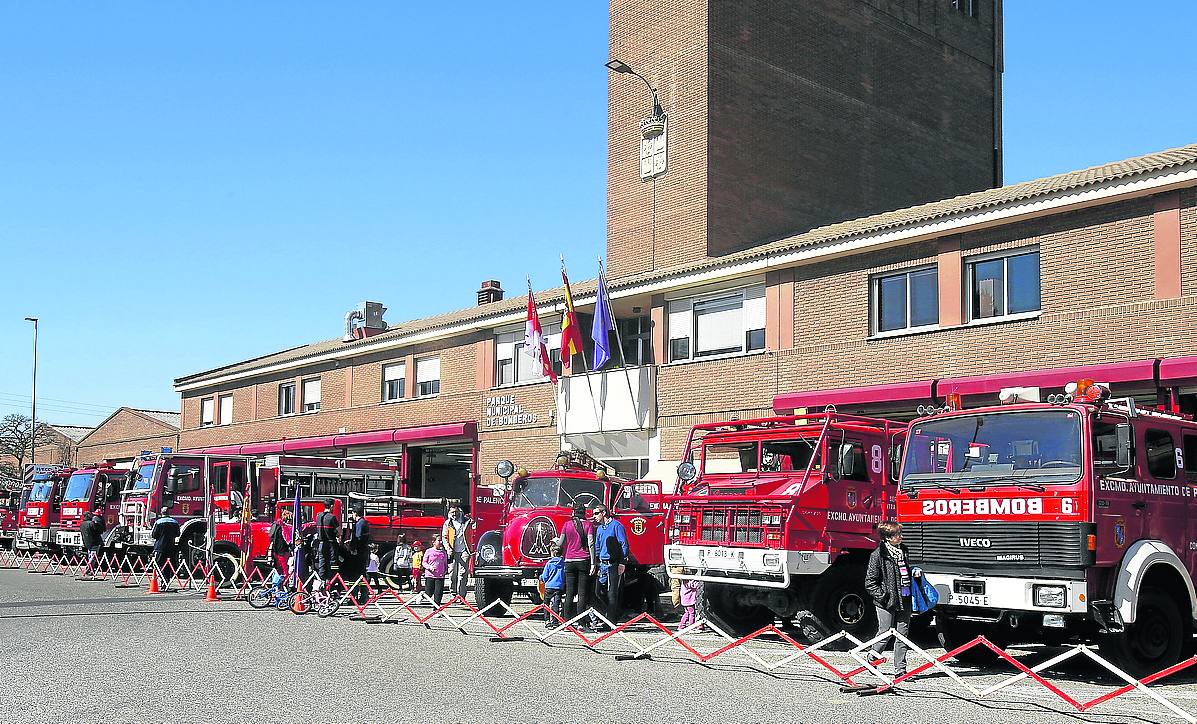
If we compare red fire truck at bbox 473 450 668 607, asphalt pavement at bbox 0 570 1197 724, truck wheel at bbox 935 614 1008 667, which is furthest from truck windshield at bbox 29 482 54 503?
truck wheel at bbox 935 614 1008 667

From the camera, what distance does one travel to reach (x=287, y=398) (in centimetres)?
4197

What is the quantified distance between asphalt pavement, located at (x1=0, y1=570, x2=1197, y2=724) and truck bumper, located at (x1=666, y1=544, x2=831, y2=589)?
0.78 m

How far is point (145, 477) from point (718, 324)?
41.2ft

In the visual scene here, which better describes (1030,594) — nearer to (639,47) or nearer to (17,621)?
(17,621)

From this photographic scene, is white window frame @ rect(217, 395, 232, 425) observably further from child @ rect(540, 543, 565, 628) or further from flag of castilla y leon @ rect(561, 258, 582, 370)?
child @ rect(540, 543, 565, 628)

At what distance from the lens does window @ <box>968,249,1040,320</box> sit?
2069 cm

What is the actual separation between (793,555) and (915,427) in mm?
1994

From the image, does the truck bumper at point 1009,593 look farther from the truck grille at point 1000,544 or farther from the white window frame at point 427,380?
the white window frame at point 427,380

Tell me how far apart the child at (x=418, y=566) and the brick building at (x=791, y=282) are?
2.09m

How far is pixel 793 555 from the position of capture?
1372cm

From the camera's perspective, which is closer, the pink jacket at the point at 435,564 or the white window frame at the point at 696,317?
the pink jacket at the point at 435,564

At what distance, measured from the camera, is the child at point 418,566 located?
817 inches

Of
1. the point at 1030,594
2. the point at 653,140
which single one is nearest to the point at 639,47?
the point at 653,140

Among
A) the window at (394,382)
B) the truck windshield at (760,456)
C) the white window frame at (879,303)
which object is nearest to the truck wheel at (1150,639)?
the truck windshield at (760,456)
